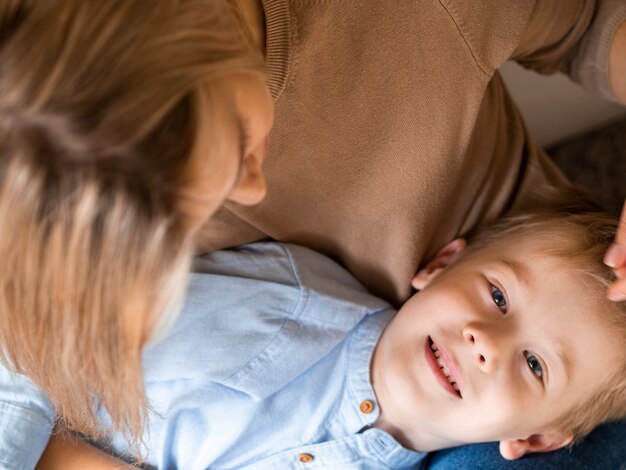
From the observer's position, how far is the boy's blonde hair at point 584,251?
1.04 m

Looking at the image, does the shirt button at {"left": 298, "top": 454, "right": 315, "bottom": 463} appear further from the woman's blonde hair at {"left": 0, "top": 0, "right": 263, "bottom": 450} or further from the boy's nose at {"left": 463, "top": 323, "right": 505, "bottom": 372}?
the woman's blonde hair at {"left": 0, "top": 0, "right": 263, "bottom": 450}

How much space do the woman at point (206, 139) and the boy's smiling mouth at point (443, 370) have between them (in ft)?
0.50

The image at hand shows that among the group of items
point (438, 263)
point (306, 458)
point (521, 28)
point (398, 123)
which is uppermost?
point (521, 28)

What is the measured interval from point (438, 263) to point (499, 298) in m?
0.14

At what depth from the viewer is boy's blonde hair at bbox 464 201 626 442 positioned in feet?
3.42

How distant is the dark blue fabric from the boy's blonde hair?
0.08ft

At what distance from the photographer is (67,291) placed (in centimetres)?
61

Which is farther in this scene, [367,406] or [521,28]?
[367,406]

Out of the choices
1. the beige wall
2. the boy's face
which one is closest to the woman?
the boy's face

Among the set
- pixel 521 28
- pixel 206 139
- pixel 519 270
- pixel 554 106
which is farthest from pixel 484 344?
pixel 554 106

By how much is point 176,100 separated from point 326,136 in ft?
1.28

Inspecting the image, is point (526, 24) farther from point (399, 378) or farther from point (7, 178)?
point (7, 178)

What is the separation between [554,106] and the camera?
5.30 feet

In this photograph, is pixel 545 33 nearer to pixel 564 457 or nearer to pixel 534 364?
pixel 534 364
